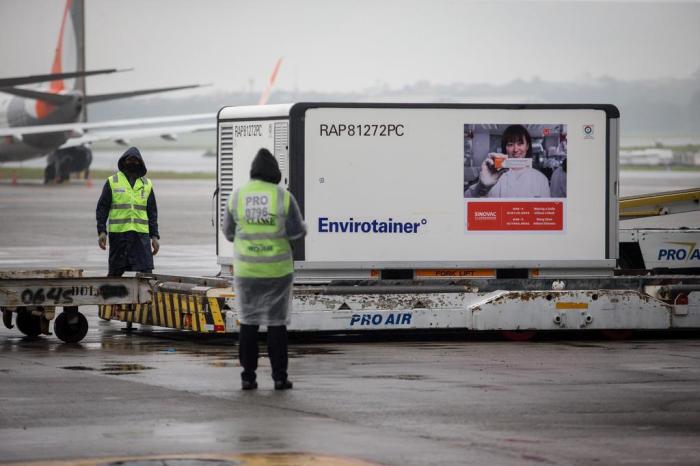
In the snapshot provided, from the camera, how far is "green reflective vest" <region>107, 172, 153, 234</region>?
1477 cm

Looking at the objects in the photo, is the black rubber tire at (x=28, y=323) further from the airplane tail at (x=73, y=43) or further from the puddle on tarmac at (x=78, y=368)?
the airplane tail at (x=73, y=43)

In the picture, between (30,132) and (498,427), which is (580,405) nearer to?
(498,427)

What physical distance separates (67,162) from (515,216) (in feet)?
175

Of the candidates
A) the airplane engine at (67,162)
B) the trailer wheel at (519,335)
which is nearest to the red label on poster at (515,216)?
the trailer wheel at (519,335)

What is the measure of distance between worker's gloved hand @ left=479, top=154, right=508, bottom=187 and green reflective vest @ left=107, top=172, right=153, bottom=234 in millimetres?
3517

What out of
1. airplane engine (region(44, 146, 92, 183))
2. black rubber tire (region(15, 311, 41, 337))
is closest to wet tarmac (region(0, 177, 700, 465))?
black rubber tire (region(15, 311, 41, 337))

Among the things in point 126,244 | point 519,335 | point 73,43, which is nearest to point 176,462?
point 519,335

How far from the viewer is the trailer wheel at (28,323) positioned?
14.0m

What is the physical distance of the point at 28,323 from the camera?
14031 mm

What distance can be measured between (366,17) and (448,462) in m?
188

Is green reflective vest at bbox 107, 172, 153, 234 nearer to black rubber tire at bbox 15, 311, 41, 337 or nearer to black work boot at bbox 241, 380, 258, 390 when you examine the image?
black rubber tire at bbox 15, 311, 41, 337

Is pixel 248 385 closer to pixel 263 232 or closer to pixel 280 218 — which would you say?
pixel 263 232

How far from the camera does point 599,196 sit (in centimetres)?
1447

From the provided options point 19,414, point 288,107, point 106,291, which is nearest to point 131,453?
point 19,414
